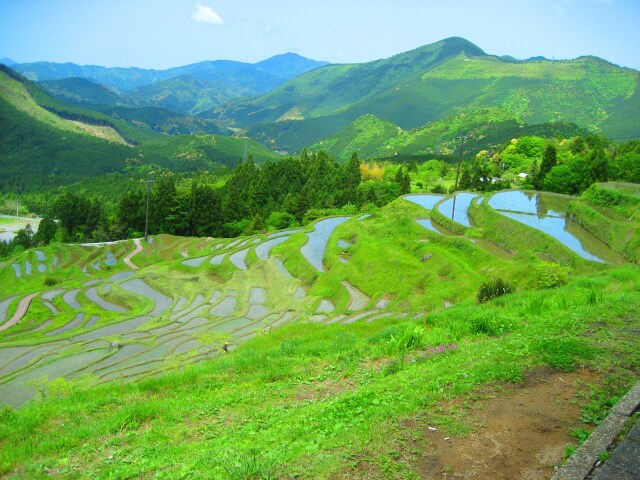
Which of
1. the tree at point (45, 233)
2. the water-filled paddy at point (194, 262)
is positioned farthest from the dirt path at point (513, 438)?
the tree at point (45, 233)

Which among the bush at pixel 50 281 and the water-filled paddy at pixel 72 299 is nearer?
the water-filled paddy at pixel 72 299

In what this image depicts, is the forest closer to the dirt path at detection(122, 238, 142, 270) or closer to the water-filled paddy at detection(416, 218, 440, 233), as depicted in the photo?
the dirt path at detection(122, 238, 142, 270)

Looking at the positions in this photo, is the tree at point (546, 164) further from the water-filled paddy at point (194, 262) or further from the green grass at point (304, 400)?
the green grass at point (304, 400)

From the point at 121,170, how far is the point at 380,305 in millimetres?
183676

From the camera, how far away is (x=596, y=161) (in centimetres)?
4388

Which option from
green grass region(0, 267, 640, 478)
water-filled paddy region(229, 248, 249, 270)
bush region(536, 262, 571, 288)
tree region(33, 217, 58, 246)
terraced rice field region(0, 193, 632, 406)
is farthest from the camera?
tree region(33, 217, 58, 246)

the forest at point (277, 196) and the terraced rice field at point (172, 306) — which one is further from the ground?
the forest at point (277, 196)

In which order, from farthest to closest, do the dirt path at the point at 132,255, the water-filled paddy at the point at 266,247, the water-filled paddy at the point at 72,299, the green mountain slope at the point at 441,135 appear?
1. the green mountain slope at the point at 441,135
2. the dirt path at the point at 132,255
3. the water-filled paddy at the point at 266,247
4. the water-filled paddy at the point at 72,299

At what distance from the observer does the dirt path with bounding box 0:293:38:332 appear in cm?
3361

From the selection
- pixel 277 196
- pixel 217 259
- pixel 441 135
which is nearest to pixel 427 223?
pixel 217 259

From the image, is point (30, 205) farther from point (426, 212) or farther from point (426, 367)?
point (426, 367)

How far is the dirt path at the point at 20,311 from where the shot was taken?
110 ft

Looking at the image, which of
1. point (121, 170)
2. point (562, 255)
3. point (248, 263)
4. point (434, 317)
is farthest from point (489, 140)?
point (121, 170)

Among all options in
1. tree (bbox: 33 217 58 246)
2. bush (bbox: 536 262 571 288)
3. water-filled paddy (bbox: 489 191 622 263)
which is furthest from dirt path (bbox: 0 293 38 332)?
tree (bbox: 33 217 58 246)
